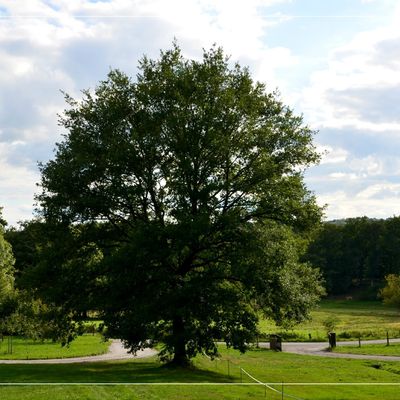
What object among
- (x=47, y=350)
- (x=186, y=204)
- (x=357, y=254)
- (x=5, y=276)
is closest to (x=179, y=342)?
(x=186, y=204)

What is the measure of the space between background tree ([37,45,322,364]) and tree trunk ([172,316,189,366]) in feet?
0.27

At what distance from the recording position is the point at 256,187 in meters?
→ 28.2

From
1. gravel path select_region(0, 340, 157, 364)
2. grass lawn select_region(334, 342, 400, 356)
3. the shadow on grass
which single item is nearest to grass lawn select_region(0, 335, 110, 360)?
gravel path select_region(0, 340, 157, 364)

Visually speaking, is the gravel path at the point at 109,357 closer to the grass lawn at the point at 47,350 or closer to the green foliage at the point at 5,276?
the grass lawn at the point at 47,350

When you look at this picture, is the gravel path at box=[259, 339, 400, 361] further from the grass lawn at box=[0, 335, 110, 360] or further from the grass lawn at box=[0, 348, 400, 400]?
the grass lawn at box=[0, 335, 110, 360]

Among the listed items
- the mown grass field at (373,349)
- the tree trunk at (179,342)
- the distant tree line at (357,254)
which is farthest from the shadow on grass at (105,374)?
the distant tree line at (357,254)

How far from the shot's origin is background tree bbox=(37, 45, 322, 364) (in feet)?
86.4

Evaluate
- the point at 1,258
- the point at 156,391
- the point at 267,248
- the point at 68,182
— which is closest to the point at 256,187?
the point at 267,248

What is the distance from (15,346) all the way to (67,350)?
6.90 m

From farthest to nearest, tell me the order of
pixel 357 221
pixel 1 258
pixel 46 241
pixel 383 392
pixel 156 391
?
1. pixel 357 221
2. pixel 1 258
3. pixel 46 241
4. pixel 383 392
5. pixel 156 391

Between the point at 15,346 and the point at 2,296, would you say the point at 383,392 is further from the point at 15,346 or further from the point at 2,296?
the point at 15,346

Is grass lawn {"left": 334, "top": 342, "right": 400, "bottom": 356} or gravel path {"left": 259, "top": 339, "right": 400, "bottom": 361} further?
grass lawn {"left": 334, "top": 342, "right": 400, "bottom": 356}

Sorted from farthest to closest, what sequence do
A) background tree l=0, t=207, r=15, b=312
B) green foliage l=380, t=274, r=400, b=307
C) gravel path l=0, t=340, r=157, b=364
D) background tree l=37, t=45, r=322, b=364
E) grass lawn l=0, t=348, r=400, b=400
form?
green foliage l=380, t=274, r=400, b=307 < background tree l=0, t=207, r=15, b=312 < gravel path l=0, t=340, r=157, b=364 < background tree l=37, t=45, r=322, b=364 < grass lawn l=0, t=348, r=400, b=400

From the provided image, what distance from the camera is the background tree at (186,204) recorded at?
26328 mm
